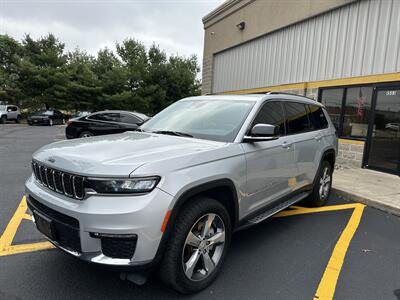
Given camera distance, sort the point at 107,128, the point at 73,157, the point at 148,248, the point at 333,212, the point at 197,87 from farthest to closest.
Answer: the point at 197,87 → the point at 107,128 → the point at 333,212 → the point at 73,157 → the point at 148,248

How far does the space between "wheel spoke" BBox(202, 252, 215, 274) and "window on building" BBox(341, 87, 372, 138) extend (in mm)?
7727

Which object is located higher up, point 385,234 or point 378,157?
point 378,157

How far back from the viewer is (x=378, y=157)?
27.0 feet

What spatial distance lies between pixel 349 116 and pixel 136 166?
872 centimetres

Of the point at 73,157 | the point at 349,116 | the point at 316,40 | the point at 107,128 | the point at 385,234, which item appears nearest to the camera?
the point at 73,157

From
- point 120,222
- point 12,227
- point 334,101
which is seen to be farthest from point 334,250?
point 334,101

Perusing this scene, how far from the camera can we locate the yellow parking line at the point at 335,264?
8.82 ft

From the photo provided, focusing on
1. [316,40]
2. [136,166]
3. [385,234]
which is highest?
[316,40]

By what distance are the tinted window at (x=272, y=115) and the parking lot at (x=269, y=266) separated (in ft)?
4.81

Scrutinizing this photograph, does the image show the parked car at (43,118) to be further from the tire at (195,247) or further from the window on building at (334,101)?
the tire at (195,247)

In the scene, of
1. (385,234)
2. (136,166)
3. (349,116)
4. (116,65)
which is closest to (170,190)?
(136,166)

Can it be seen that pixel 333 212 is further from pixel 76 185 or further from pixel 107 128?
pixel 107 128

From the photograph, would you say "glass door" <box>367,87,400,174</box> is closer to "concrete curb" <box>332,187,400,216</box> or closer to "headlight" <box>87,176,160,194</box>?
"concrete curb" <box>332,187,400,216</box>

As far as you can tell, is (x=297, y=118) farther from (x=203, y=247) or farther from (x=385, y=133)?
(x=385, y=133)
